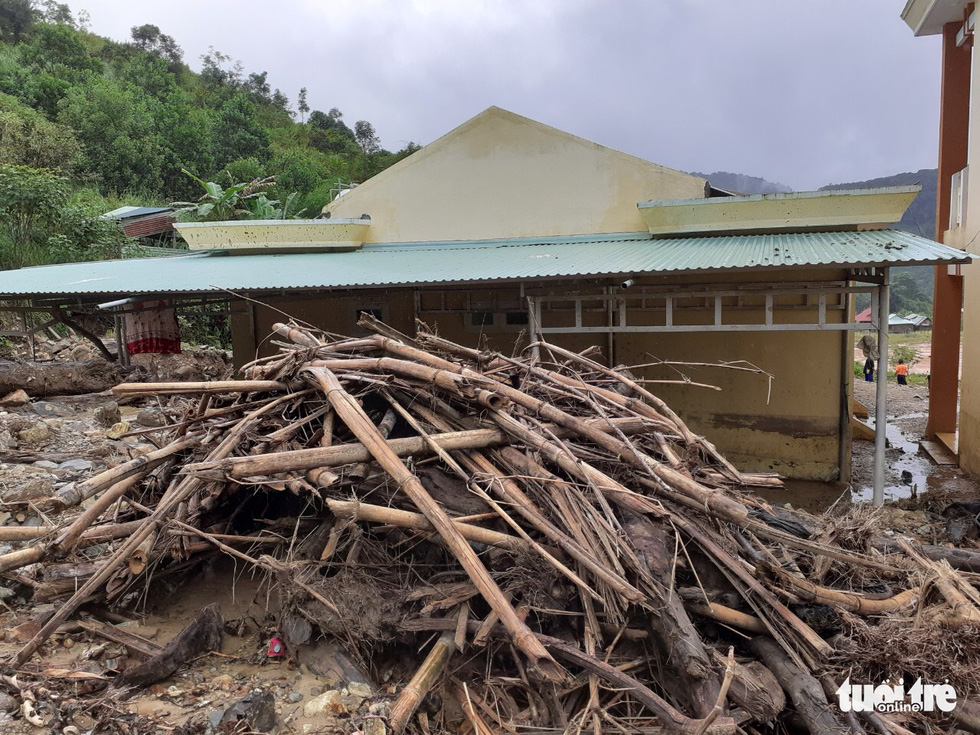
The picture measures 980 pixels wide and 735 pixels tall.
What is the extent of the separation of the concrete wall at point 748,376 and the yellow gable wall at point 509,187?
148cm

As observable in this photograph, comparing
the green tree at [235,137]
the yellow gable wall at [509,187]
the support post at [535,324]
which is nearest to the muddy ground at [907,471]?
the support post at [535,324]

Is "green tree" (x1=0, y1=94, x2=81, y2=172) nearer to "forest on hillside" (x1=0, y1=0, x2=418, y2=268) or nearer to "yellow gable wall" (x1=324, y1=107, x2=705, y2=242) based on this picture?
"forest on hillside" (x1=0, y1=0, x2=418, y2=268)

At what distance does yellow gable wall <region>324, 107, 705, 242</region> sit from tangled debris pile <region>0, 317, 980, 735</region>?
19.5ft

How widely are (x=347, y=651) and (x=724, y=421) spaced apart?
21.9ft

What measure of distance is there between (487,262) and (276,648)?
5.74 metres

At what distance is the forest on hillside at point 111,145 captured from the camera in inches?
685

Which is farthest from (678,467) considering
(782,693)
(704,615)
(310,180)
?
(310,180)

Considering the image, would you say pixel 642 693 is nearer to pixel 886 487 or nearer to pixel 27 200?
pixel 886 487

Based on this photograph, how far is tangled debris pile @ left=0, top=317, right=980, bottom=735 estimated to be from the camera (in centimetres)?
315

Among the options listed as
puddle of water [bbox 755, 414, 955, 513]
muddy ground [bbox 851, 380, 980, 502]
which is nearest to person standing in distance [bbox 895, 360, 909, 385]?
muddy ground [bbox 851, 380, 980, 502]

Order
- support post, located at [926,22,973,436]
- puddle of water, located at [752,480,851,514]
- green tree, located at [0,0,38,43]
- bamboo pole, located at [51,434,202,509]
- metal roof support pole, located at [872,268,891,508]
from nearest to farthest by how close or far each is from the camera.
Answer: bamboo pole, located at [51,434,202,509], metal roof support pole, located at [872,268,891,508], puddle of water, located at [752,480,851,514], support post, located at [926,22,973,436], green tree, located at [0,0,38,43]

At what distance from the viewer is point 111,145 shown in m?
26.2

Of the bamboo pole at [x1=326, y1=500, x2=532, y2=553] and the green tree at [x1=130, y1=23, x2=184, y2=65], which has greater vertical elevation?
the green tree at [x1=130, y1=23, x2=184, y2=65]

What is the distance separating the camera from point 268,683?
3572mm
